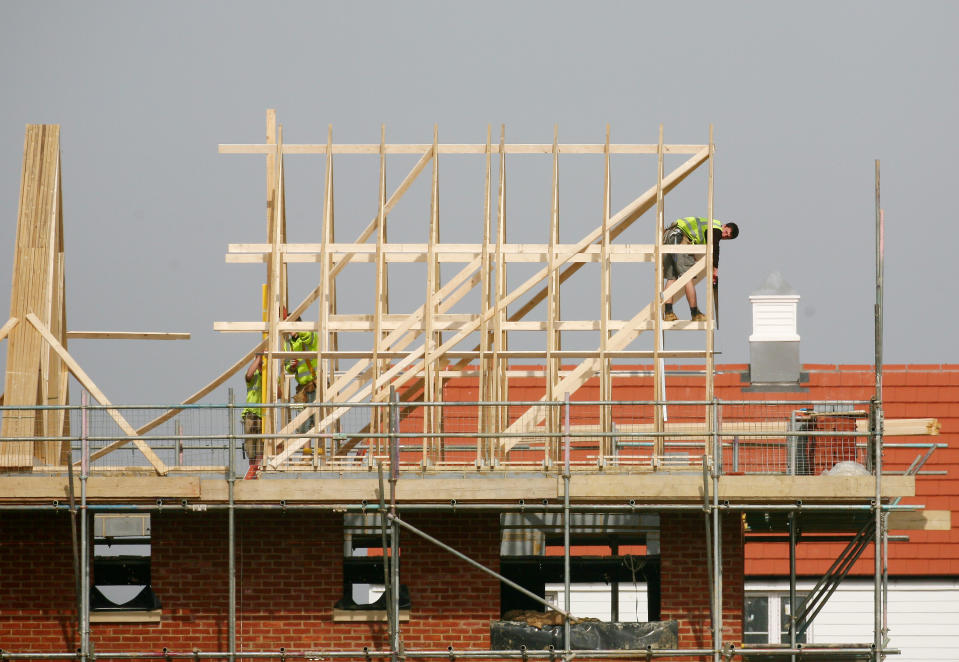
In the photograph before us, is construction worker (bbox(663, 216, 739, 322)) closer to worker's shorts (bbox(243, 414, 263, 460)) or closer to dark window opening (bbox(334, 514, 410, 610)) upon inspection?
dark window opening (bbox(334, 514, 410, 610))

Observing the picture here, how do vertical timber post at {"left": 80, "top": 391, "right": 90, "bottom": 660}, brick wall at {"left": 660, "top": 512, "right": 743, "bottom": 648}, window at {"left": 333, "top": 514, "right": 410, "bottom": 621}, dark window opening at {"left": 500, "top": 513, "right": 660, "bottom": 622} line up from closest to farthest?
vertical timber post at {"left": 80, "top": 391, "right": 90, "bottom": 660}, window at {"left": 333, "top": 514, "right": 410, "bottom": 621}, brick wall at {"left": 660, "top": 512, "right": 743, "bottom": 648}, dark window opening at {"left": 500, "top": 513, "right": 660, "bottom": 622}

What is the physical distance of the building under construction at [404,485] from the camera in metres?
20.2

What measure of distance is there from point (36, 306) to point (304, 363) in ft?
12.0

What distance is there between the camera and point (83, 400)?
67.9ft

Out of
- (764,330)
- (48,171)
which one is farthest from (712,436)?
(48,171)

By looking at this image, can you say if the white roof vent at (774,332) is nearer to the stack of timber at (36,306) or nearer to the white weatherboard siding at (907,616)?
the white weatherboard siding at (907,616)

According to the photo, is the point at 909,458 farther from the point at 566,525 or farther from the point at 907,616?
the point at 566,525

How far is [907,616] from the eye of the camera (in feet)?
94.4

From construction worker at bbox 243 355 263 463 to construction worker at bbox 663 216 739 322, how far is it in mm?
5492

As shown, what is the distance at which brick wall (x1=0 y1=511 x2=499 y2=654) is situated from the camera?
68.5ft

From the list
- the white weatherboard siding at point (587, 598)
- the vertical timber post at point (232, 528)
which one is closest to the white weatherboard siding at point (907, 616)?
the white weatherboard siding at point (587, 598)

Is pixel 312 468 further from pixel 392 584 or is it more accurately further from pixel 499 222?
pixel 499 222

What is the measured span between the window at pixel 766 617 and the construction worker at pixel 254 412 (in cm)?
940

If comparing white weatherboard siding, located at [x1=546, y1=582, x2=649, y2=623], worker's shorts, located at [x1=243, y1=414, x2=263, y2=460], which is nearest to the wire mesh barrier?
worker's shorts, located at [x1=243, y1=414, x2=263, y2=460]
